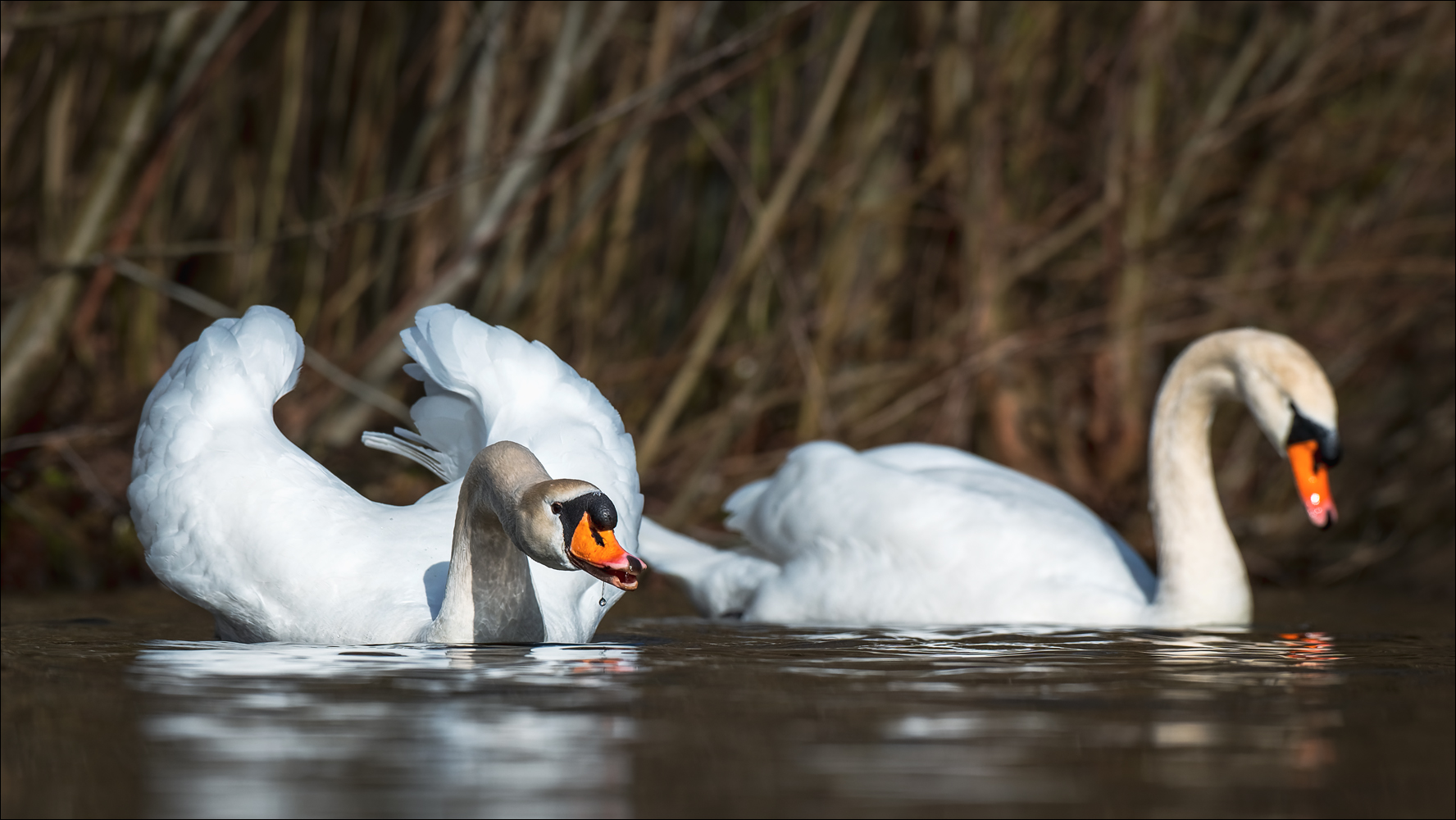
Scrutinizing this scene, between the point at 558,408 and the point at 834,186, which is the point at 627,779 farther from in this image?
the point at 834,186

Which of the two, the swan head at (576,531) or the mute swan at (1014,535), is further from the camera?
the mute swan at (1014,535)

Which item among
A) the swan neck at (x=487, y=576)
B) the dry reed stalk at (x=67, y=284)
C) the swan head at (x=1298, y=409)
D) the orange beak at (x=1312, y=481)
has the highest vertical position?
the dry reed stalk at (x=67, y=284)

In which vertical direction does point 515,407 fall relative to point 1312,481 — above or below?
above

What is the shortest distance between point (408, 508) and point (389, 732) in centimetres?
221

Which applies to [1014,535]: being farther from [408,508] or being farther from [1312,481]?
[408,508]

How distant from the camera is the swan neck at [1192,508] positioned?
5.64 metres

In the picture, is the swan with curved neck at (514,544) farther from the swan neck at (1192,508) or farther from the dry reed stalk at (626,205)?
the dry reed stalk at (626,205)

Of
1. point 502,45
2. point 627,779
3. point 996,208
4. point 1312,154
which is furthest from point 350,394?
point 627,779

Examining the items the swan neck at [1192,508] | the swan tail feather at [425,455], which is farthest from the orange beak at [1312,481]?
the swan tail feather at [425,455]

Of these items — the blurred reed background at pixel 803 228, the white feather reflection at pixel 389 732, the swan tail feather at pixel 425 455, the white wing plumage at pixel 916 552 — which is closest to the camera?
the white feather reflection at pixel 389 732

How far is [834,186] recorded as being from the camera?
7766 mm

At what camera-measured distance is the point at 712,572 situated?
6.45 meters

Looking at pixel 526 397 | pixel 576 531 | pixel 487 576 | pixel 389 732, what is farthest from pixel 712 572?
pixel 389 732

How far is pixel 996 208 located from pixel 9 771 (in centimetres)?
589
